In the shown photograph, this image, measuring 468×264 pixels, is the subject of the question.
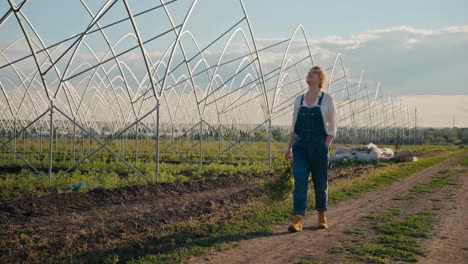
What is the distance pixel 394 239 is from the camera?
20.1 ft

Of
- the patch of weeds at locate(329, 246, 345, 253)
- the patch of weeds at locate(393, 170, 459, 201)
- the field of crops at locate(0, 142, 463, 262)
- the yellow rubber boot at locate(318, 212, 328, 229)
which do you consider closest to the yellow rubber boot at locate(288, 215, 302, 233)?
the yellow rubber boot at locate(318, 212, 328, 229)

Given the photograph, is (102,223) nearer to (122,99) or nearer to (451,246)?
(451,246)

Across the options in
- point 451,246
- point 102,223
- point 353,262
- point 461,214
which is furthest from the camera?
point 461,214

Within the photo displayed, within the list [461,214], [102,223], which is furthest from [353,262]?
[461,214]

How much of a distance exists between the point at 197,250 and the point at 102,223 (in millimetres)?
2099

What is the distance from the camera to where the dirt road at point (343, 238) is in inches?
207

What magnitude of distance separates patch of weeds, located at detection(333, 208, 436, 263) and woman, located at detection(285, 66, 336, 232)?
2.86 feet

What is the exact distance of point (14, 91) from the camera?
27.7m

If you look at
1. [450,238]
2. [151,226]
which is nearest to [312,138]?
[450,238]

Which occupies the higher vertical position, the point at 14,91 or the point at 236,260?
the point at 14,91

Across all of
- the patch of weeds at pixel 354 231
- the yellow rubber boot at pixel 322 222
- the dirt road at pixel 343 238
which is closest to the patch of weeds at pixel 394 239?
the dirt road at pixel 343 238

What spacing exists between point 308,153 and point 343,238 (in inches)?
44.9

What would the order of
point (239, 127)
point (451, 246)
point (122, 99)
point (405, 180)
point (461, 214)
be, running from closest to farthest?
point (451, 246) < point (461, 214) < point (405, 180) < point (122, 99) < point (239, 127)

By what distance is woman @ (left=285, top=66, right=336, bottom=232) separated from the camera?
666cm
